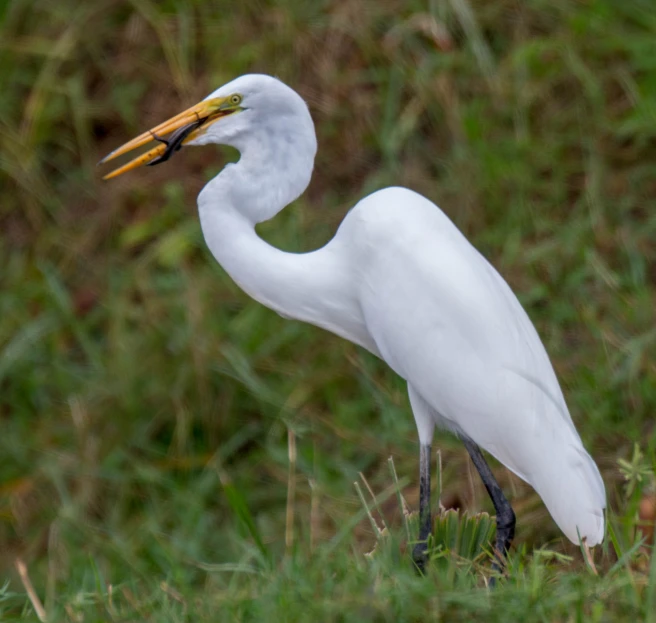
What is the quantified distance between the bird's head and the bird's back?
0.81 feet

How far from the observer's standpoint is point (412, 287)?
7.88ft

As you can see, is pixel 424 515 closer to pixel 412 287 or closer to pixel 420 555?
pixel 420 555

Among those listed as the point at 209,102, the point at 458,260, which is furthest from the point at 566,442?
the point at 209,102

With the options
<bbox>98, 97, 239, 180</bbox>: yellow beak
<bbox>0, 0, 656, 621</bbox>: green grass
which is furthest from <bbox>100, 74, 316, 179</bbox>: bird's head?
<bbox>0, 0, 656, 621</bbox>: green grass

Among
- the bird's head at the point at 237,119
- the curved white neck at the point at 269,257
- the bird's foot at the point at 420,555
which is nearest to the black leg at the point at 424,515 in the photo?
the bird's foot at the point at 420,555

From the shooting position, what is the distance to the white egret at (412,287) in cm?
236

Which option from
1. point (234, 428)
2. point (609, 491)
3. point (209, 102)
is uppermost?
point (209, 102)

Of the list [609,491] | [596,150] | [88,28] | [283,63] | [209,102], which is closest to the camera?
[209,102]

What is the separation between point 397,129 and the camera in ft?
14.5

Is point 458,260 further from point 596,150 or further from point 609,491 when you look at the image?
point 596,150

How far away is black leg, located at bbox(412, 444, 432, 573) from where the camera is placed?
90.6 inches

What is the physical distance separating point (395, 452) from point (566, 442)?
1.24 meters

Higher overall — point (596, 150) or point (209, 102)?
point (209, 102)

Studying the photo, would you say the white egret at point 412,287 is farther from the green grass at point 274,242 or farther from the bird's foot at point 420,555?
the green grass at point 274,242
